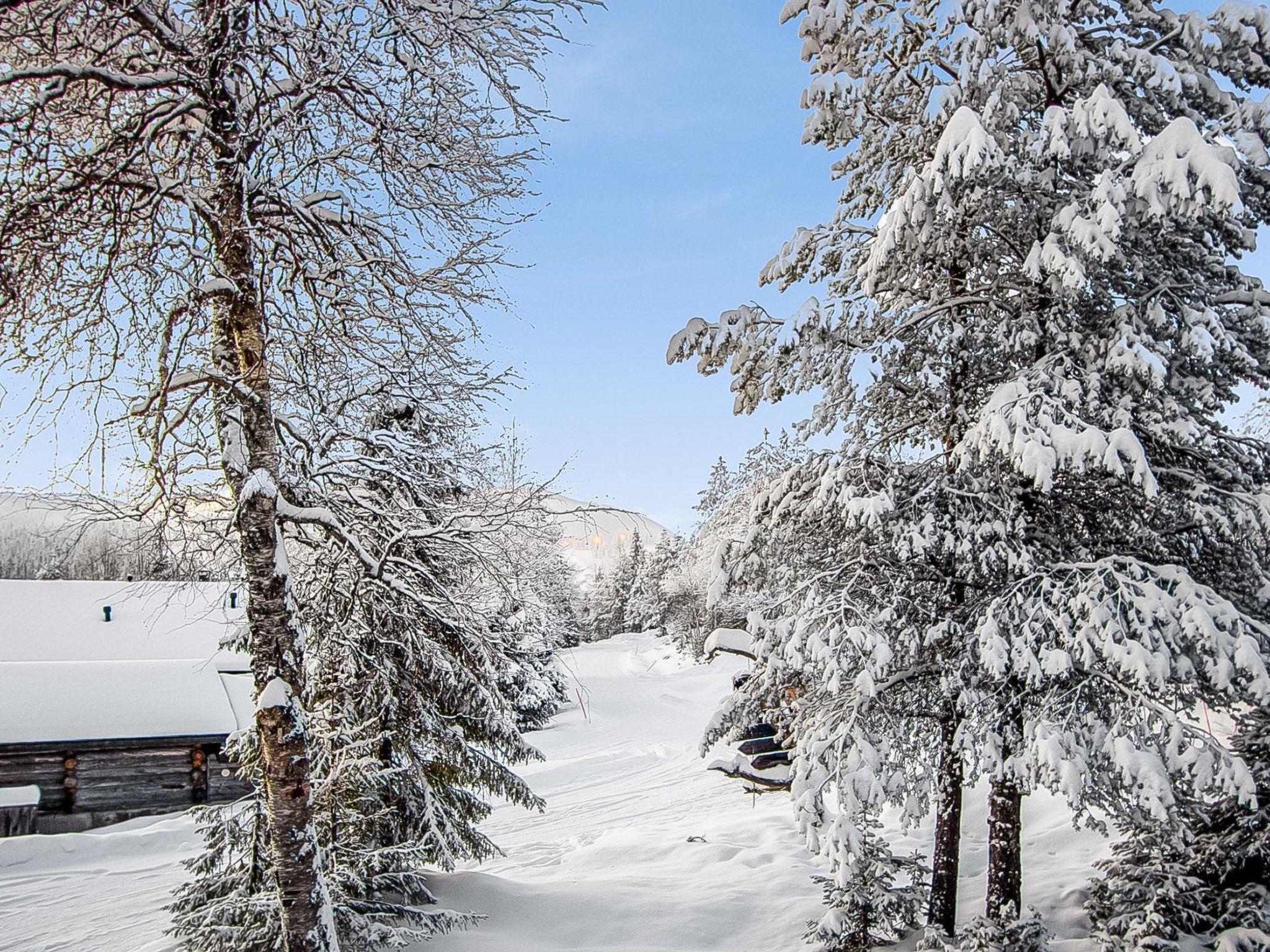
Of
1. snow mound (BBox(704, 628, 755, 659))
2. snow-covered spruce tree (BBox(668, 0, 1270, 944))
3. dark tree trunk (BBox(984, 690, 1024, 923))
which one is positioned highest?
snow-covered spruce tree (BBox(668, 0, 1270, 944))

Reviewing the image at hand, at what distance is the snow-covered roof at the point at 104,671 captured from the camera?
677 inches

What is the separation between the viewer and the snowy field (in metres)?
7.96

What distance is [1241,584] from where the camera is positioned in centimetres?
638

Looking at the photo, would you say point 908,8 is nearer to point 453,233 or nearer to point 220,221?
point 453,233

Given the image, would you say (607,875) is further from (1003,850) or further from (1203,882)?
(1203,882)

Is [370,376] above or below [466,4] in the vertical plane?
below

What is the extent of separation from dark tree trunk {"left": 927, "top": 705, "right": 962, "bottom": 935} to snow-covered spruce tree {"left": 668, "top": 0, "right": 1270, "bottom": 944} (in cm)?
36

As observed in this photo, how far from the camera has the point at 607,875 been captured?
412 inches

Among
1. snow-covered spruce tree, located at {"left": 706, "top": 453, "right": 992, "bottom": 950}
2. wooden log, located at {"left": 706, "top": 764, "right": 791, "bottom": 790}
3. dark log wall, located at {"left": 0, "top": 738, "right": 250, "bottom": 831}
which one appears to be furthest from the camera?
dark log wall, located at {"left": 0, "top": 738, "right": 250, "bottom": 831}

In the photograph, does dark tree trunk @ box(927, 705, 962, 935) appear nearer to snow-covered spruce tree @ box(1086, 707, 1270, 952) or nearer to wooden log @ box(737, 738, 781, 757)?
snow-covered spruce tree @ box(1086, 707, 1270, 952)

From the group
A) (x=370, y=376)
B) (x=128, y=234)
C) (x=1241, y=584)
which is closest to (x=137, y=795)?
(x=370, y=376)

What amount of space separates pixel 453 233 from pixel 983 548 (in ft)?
17.2

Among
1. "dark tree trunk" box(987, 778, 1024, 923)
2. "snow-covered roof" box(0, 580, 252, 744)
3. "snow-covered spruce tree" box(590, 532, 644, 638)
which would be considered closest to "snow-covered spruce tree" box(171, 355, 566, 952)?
"dark tree trunk" box(987, 778, 1024, 923)

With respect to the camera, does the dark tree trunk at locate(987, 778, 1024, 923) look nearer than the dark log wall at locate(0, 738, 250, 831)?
Yes
